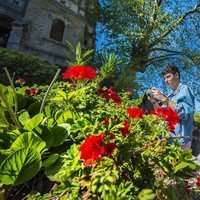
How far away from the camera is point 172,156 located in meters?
2.20

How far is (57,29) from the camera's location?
2183 cm

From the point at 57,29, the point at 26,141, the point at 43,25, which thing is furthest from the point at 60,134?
the point at 57,29

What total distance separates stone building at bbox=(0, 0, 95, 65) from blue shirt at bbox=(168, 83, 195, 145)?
16437 millimetres

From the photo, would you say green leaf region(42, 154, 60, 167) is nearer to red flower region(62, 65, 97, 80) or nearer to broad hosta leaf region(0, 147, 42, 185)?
broad hosta leaf region(0, 147, 42, 185)

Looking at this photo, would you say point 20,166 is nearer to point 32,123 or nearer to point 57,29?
point 32,123

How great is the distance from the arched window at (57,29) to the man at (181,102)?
61.3 feet

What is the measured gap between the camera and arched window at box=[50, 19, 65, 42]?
21594 mm

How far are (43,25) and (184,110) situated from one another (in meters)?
18.6

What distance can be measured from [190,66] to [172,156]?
18338 mm

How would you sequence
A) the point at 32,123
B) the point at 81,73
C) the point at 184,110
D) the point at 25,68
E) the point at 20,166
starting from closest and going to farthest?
the point at 20,166 < the point at 32,123 < the point at 81,73 < the point at 184,110 < the point at 25,68

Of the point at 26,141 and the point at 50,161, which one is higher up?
the point at 26,141

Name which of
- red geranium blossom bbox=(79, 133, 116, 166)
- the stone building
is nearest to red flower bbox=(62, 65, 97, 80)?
red geranium blossom bbox=(79, 133, 116, 166)

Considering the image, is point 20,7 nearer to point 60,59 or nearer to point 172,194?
point 60,59

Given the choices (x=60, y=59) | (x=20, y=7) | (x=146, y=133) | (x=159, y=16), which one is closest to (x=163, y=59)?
(x=159, y=16)
